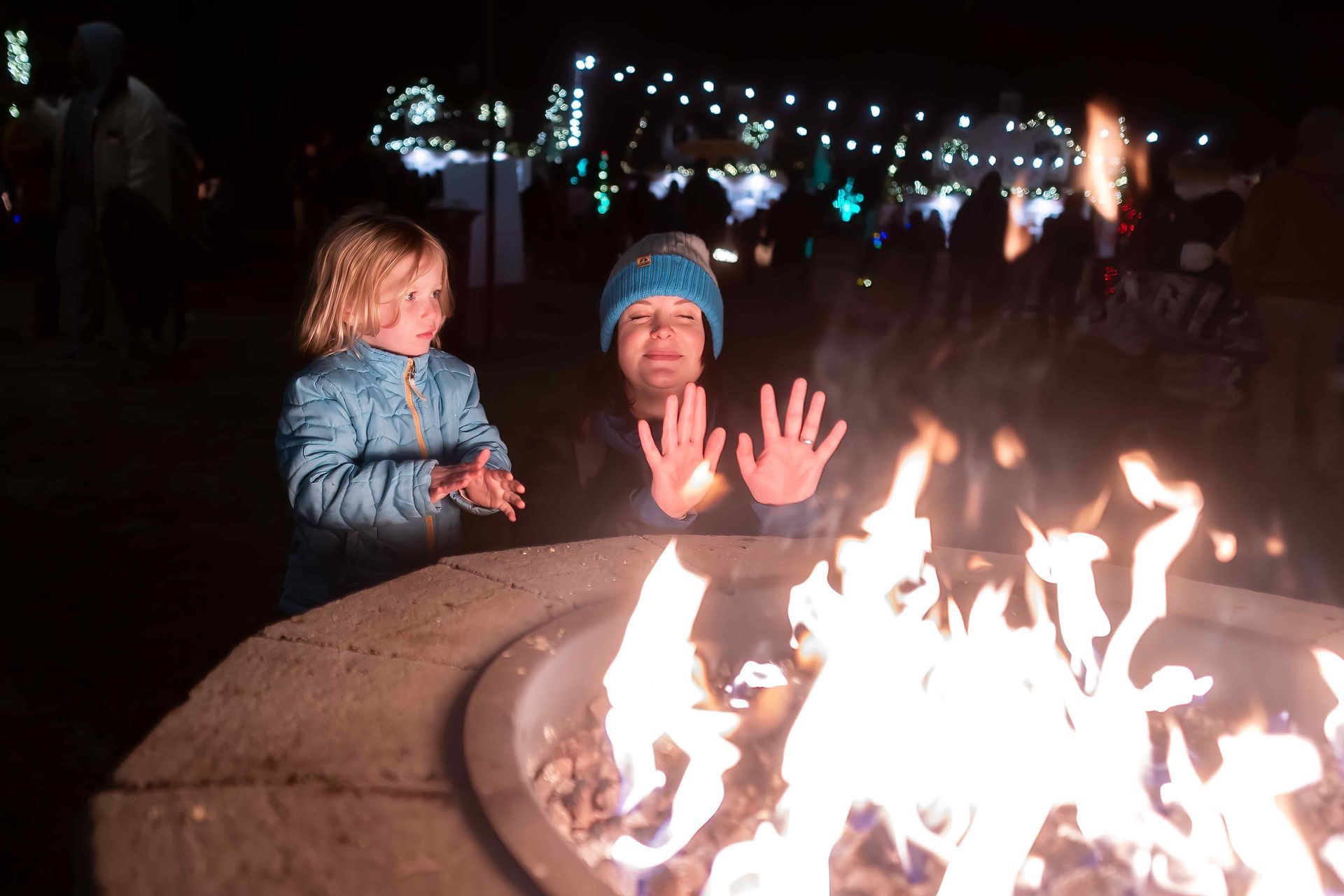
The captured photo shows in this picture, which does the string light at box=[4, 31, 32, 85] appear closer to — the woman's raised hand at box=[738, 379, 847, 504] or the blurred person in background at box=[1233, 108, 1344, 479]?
the blurred person in background at box=[1233, 108, 1344, 479]

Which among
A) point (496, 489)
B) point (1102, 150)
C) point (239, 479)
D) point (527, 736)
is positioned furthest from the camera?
point (1102, 150)

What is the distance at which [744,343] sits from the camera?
34.4 feet

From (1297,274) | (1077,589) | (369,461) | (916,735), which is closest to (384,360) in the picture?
(369,461)

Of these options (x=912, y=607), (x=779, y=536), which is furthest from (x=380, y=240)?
(x=912, y=607)

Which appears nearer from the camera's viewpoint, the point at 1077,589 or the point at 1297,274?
the point at 1077,589

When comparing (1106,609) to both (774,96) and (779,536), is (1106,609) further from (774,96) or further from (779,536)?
(774,96)

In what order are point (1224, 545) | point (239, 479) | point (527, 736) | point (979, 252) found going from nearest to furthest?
point (527, 736), point (1224, 545), point (239, 479), point (979, 252)

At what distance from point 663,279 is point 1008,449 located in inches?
174

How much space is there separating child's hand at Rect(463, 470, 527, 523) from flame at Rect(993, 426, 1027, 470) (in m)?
4.65

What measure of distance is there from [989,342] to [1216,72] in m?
16.2

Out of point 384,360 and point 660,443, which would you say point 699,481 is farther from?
point 384,360

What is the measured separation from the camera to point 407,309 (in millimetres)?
2666

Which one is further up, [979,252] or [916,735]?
[979,252]

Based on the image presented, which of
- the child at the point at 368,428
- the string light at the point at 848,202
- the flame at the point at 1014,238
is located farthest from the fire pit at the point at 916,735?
the string light at the point at 848,202
